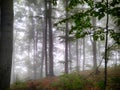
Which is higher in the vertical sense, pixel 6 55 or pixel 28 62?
pixel 6 55

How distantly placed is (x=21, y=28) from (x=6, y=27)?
28.3 meters

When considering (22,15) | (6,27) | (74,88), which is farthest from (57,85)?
(22,15)

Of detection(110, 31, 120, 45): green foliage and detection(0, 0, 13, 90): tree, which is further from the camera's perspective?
detection(0, 0, 13, 90): tree

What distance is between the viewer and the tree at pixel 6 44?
8.04 meters

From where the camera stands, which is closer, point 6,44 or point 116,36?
point 116,36

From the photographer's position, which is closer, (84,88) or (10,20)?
(84,88)

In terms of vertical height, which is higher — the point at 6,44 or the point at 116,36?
the point at 116,36

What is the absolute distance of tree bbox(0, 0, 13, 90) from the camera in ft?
26.4

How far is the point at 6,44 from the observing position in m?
8.16

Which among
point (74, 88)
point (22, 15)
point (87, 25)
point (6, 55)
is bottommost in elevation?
point (74, 88)

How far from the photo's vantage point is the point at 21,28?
35906 mm

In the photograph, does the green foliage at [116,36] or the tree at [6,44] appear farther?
the tree at [6,44]

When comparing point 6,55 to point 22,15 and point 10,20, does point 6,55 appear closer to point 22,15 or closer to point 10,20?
point 10,20

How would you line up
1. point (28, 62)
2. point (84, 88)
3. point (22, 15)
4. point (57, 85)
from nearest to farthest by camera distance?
point (84, 88) < point (57, 85) < point (22, 15) < point (28, 62)
